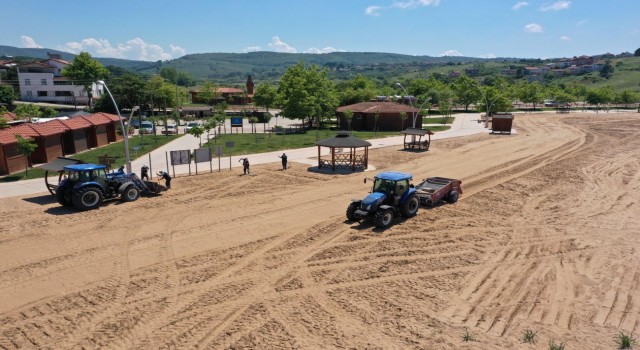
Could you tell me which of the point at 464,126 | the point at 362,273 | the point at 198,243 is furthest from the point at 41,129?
the point at 464,126

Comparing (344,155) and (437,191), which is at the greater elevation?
(344,155)

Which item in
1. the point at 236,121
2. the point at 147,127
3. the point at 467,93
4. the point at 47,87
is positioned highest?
the point at 47,87

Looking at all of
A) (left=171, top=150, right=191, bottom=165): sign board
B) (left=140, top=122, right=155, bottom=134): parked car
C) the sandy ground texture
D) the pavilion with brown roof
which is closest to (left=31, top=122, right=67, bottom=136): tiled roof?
the sandy ground texture

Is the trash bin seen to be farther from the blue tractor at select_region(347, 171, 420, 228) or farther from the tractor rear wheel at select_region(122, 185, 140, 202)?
the tractor rear wheel at select_region(122, 185, 140, 202)

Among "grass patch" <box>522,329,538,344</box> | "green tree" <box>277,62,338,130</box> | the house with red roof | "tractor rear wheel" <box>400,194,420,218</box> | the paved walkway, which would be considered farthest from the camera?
"green tree" <box>277,62,338,130</box>

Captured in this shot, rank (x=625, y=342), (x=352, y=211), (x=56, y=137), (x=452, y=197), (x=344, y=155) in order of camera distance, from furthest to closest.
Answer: (x=56, y=137) → (x=344, y=155) → (x=452, y=197) → (x=352, y=211) → (x=625, y=342)

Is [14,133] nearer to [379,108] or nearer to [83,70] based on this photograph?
[379,108]

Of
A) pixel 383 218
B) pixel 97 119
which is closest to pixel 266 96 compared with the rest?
pixel 97 119

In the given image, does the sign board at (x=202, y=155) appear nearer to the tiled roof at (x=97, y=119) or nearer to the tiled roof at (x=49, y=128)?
the tiled roof at (x=49, y=128)
